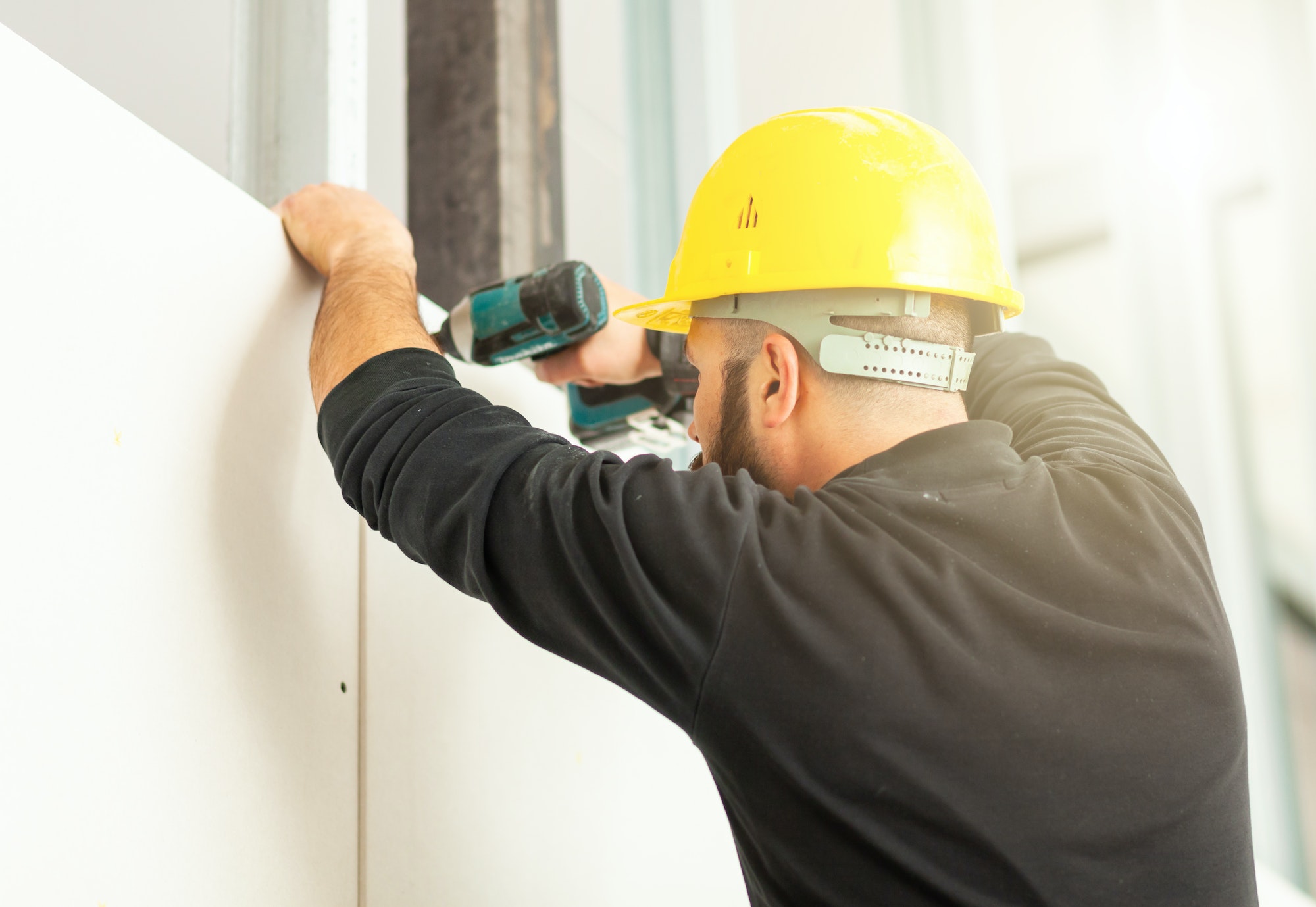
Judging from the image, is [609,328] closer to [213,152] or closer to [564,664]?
[564,664]

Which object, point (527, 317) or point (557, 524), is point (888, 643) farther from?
point (527, 317)

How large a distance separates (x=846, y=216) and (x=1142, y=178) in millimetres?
1659

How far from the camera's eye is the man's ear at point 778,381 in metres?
1.02

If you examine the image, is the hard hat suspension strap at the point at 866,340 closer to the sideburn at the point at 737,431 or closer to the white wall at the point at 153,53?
the sideburn at the point at 737,431

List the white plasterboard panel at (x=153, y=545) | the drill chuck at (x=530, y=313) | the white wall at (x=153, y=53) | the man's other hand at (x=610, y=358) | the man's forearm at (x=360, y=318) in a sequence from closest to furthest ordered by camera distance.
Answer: the white plasterboard panel at (x=153, y=545) → the man's forearm at (x=360, y=318) → the drill chuck at (x=530, y=313) → the man's other hand at (x=610, y=358) → the white wall at (x=153, y=53)

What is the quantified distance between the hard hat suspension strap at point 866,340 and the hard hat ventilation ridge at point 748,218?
0.09 meters

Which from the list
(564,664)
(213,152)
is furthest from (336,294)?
(213,152)

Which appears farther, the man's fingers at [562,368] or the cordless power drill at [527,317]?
the man's fingers at [562,368]

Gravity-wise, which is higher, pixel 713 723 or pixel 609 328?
pixel 609 328

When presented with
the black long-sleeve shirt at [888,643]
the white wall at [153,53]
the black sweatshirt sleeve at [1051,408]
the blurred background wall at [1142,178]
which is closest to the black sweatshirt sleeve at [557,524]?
the black long-sleeve shirt at [888,643]

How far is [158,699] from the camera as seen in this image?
75 centimetres

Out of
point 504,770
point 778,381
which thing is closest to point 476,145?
point 778,381

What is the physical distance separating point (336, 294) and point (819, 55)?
7.95ft

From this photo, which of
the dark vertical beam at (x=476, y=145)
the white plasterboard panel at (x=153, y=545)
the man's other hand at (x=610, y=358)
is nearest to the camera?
the white plasterboard panel at (x=153, y=545)
